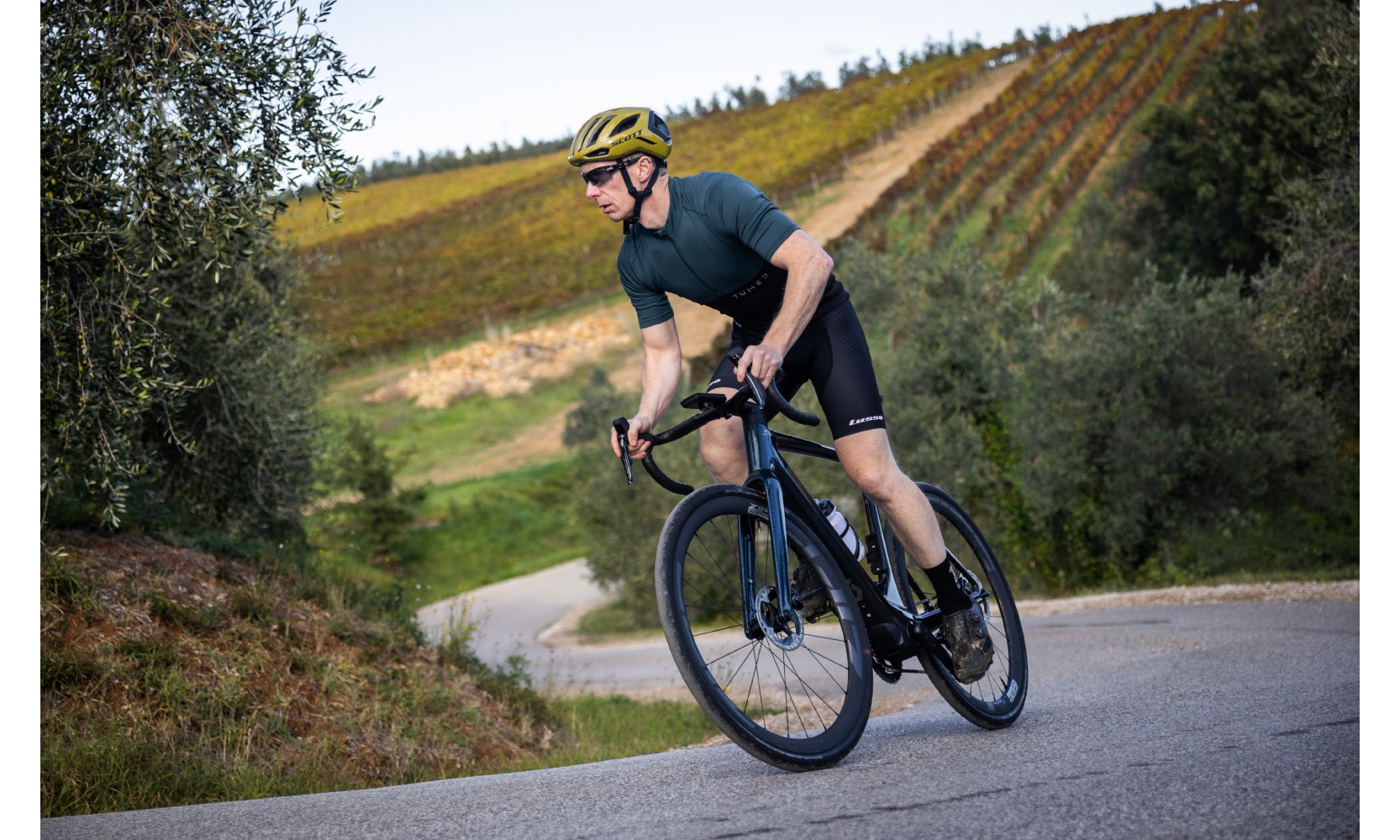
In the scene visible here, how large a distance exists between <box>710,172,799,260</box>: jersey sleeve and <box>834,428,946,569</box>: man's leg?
2.60ft

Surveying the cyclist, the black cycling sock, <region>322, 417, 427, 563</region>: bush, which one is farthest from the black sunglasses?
<region>322, 417, 427, 563</region>: bush

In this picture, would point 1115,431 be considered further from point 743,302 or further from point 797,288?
point 797,288

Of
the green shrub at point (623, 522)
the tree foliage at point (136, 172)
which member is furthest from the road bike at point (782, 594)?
the green shrub at point (623, 522)

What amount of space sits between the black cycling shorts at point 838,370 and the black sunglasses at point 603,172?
791 mm

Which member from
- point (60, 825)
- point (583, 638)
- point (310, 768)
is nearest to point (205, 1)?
point (310, 768)

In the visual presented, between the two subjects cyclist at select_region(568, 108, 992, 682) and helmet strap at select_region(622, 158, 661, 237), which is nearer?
cyclist at select_region(568, 108, 992, 682)

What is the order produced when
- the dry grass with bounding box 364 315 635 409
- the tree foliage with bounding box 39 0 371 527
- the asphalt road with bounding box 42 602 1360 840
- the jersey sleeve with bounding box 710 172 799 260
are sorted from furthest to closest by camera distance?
the dry grass with bounding box 364 315 635 409 < the tree foliage with bounding box 39 0 371 527 < the jersey sleeve with bounding box 710 172 799 260 < the asphalt road with bounding box 42 602 1360 840

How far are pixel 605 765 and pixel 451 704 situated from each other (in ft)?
15.6

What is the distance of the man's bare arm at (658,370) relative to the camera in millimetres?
3936

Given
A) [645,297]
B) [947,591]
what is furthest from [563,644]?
[645,297]

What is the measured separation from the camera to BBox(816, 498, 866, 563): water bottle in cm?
388

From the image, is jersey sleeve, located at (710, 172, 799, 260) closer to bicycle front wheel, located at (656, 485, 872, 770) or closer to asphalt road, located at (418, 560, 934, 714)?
bicycle front wheel, located at (656, 485, 872, 770)

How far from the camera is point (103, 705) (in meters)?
5.97

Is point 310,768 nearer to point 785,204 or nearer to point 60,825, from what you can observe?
point 60,825
